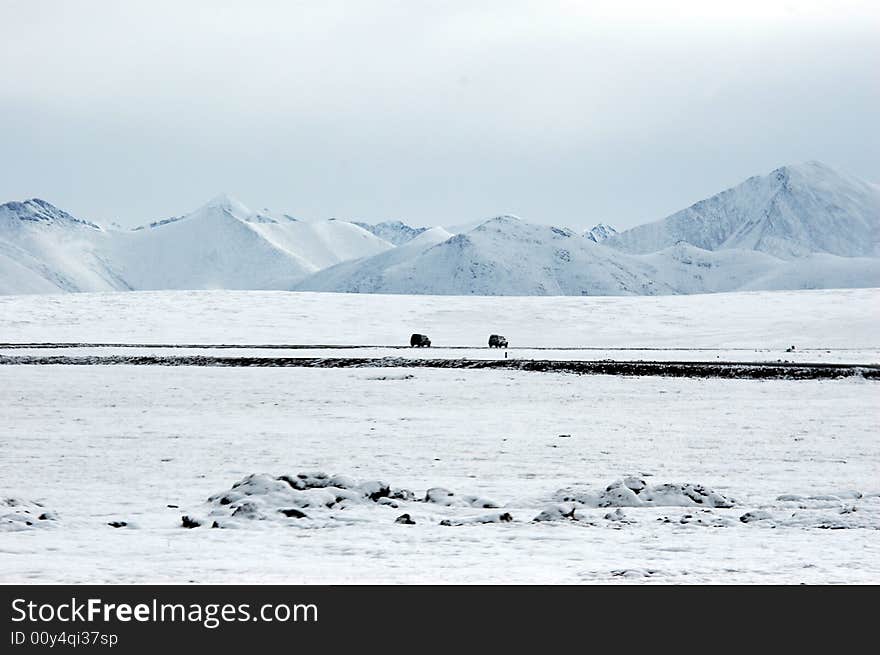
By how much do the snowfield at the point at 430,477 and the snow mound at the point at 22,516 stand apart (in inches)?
2.1

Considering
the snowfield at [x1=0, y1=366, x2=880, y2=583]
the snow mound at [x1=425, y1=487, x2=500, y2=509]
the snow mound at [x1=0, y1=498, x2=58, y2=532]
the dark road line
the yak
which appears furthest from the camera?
the yak

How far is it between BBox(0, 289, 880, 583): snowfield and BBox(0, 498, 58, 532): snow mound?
0.05m

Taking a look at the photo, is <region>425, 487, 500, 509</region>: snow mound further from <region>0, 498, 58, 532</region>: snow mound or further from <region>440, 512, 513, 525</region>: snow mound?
<region>0, 498, 58, 532</region>: snow mound

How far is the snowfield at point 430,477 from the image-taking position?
483 inches

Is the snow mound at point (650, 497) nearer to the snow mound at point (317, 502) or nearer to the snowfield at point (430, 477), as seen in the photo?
the snowfield at point (430, 477)

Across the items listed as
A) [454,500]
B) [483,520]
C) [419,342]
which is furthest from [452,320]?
[483,520]

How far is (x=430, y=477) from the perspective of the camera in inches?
778

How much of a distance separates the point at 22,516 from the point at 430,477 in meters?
7.50

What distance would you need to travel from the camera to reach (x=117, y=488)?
1834 cm

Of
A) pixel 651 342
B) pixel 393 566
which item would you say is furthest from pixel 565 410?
pixel 651 342

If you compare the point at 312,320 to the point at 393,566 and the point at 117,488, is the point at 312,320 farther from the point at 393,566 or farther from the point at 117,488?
the point at 393,566

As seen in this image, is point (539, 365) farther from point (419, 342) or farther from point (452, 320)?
point (452, 320)

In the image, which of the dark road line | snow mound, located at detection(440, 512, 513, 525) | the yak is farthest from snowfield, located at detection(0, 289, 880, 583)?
the yak

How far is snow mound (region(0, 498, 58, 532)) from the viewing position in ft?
46.9
